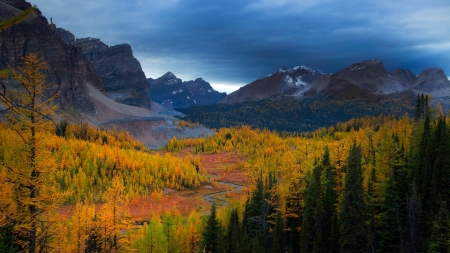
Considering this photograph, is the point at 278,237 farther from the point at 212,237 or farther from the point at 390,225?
the point at 390,225

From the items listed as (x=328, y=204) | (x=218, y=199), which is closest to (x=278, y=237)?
(x=328, y=204)

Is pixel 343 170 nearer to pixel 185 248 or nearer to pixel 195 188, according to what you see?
pixel 185 248

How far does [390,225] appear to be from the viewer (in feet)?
148

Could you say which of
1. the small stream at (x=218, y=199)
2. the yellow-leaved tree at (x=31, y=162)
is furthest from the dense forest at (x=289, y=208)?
the small stream at (x=218, y=199)

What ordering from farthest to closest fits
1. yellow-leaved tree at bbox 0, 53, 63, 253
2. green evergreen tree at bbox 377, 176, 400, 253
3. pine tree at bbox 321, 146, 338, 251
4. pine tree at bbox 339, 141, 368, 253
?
pine tree at bbox 321, 146, 338, 251 < green evergreen tree at bbox 377, 176, 400, 253 < pine tree at bbox 339, 141, 368, 253 < yellow-leaved tree at bbox 0, 53, 63, 253

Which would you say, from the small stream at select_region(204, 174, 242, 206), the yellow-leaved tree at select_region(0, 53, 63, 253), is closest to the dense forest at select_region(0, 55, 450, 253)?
the yellow-leaved tree at select_region(0, 53, 63, 253)

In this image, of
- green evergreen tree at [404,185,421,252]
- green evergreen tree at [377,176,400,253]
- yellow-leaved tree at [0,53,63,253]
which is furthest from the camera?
green evergreen tree at [377,176,400,253]

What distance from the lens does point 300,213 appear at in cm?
5488

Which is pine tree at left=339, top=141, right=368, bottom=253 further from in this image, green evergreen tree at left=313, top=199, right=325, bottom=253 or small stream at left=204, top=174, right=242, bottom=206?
small stream at left=204, top=174, right=242, bottom=206

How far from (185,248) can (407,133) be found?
68.1 metres

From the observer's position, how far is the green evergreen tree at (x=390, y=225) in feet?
147

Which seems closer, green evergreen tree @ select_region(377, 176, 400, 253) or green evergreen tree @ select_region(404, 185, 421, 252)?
green evergreen tree @ select_region(404, 185, 421, 252)

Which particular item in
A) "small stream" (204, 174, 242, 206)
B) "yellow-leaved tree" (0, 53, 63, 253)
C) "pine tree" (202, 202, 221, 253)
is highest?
"yellow-leaved tree" (0, 53, 63, 253)

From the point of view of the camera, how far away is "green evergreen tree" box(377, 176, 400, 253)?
1767 inches
